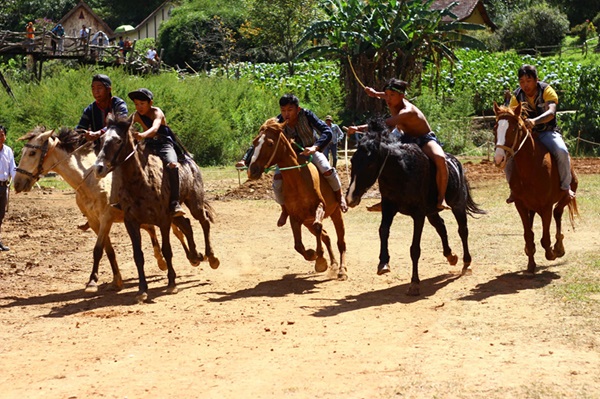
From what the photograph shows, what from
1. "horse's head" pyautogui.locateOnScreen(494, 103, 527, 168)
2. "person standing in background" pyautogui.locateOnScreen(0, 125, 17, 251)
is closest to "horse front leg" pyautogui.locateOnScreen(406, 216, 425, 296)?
"horse's head" pyautogui.locateOnScreen(494, 103, 527, 168)

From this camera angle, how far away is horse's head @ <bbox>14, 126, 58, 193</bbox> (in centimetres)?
1198

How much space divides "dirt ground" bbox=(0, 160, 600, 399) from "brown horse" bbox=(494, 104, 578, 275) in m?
0.69

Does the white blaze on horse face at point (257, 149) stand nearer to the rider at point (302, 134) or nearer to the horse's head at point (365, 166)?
the rider at point (302, 134)

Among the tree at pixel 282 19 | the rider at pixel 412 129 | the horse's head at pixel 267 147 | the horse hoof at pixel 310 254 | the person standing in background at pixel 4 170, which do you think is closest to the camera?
the rider at pixel 412 129

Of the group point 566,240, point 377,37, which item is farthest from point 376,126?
point 377,37

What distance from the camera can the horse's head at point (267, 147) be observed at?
1145 centimetres

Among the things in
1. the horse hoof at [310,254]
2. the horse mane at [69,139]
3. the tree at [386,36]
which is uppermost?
the tree at [386,36]

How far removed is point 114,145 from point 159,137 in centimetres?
137

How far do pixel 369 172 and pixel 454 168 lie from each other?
78.7 inches

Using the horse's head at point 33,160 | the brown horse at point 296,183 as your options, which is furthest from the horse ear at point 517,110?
the horse's head at point 33,160

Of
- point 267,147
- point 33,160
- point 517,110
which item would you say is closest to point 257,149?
point 267,147

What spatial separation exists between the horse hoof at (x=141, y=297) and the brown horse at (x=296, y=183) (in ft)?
6.35

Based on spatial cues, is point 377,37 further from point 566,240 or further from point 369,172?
point 369,172

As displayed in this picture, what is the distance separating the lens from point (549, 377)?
7223 mm
